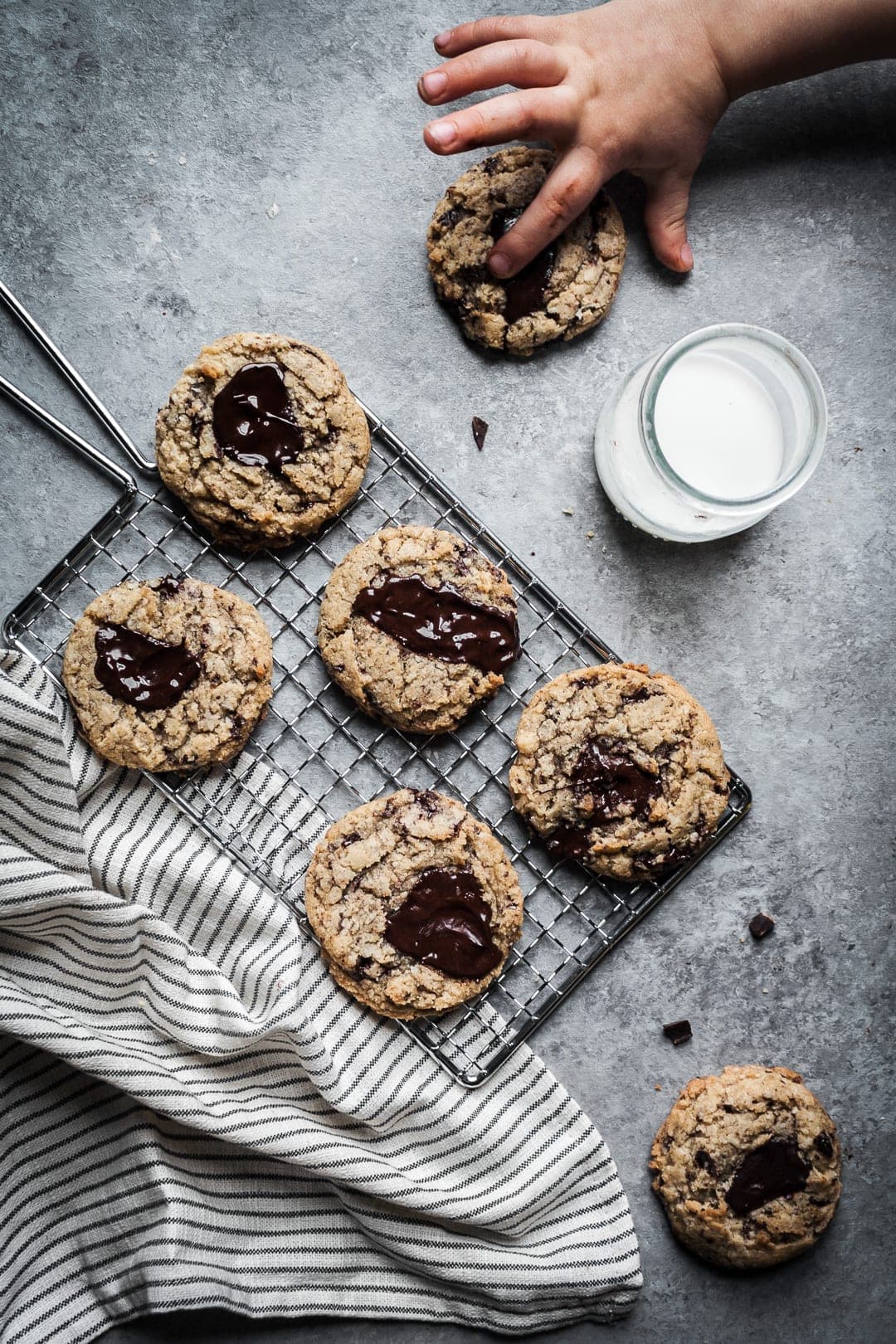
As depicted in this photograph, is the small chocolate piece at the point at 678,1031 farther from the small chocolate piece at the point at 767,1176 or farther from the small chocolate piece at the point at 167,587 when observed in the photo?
the small chocolate piece at the point at 167,587

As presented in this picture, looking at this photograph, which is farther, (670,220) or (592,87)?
(670,220)

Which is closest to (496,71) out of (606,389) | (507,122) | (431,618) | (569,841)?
(507,122)

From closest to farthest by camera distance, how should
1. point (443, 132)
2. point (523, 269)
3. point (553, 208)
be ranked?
point (443, 132), point (553, 208), point (523, 269)

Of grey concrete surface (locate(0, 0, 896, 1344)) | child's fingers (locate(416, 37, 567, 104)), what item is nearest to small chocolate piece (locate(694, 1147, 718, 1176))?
grey concrete surface (locate(0, 0, 896, 1344))

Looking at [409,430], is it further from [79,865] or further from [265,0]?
[79,865]

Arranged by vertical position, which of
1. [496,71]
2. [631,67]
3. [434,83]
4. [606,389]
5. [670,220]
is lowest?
[606,389]

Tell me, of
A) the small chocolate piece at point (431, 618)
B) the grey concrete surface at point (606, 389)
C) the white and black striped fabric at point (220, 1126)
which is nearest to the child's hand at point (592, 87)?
the grey concrete surface at point (606, 389)

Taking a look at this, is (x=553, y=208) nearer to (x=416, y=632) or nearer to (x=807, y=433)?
(x=807, y=433)
